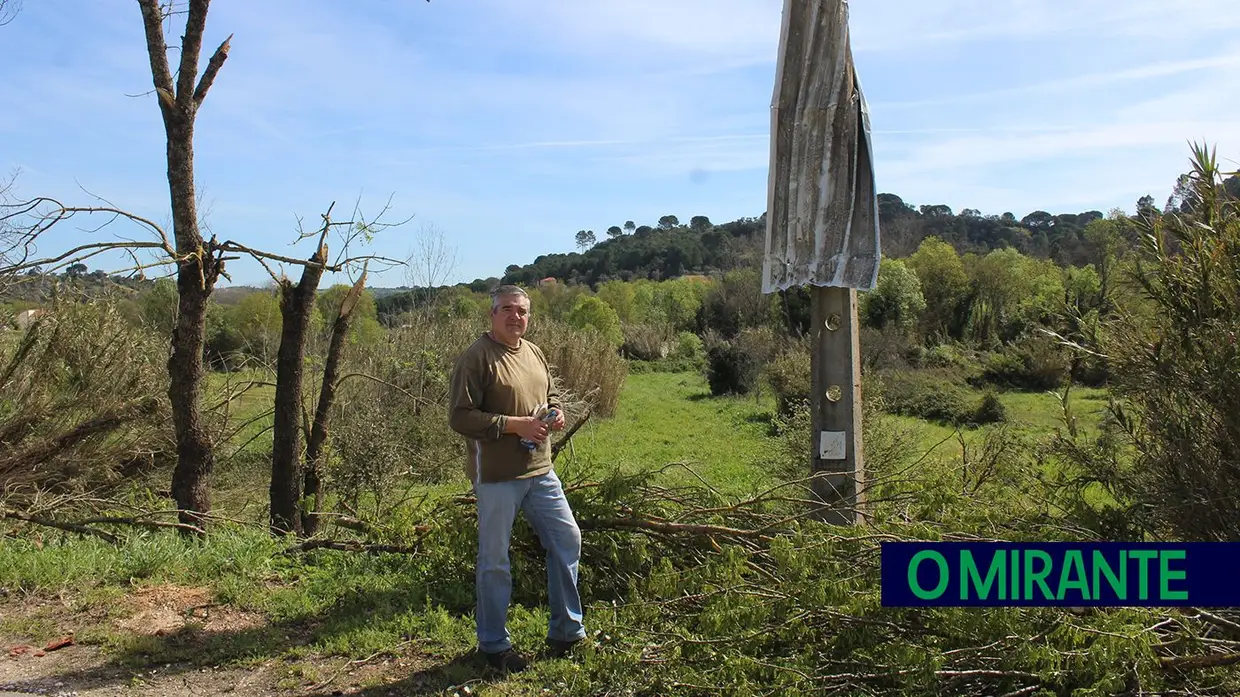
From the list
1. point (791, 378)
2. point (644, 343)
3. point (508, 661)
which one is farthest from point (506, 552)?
point (644, 343)

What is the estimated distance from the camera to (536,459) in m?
4.56

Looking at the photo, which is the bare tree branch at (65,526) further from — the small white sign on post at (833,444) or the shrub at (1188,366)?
the shrub at (1188,366)

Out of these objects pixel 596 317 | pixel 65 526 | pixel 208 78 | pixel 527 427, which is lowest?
pixel 65 526

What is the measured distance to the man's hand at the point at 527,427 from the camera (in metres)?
4.35

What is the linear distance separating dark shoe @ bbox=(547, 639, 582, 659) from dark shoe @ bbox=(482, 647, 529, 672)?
0.61ft

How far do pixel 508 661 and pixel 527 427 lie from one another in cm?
111

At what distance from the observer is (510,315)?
4.60 metres

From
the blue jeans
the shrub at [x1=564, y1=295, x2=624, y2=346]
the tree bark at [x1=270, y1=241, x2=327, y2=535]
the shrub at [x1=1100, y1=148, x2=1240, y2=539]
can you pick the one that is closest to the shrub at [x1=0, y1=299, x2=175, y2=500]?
the tree bark at [x1=270, y1=241, x2=327, y2=535]

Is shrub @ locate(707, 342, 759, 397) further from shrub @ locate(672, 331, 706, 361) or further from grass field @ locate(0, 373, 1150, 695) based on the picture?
grass field @ locate(0, 373, 1150, 695)

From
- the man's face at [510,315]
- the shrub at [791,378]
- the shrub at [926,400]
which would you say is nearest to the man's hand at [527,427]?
the man's face at [510,315]

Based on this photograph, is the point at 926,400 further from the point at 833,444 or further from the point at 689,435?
the point at 833,444

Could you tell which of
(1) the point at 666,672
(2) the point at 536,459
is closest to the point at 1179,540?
(1) the point at 666,672

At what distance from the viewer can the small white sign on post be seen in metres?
5.58

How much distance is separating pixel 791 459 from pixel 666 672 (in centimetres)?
747
